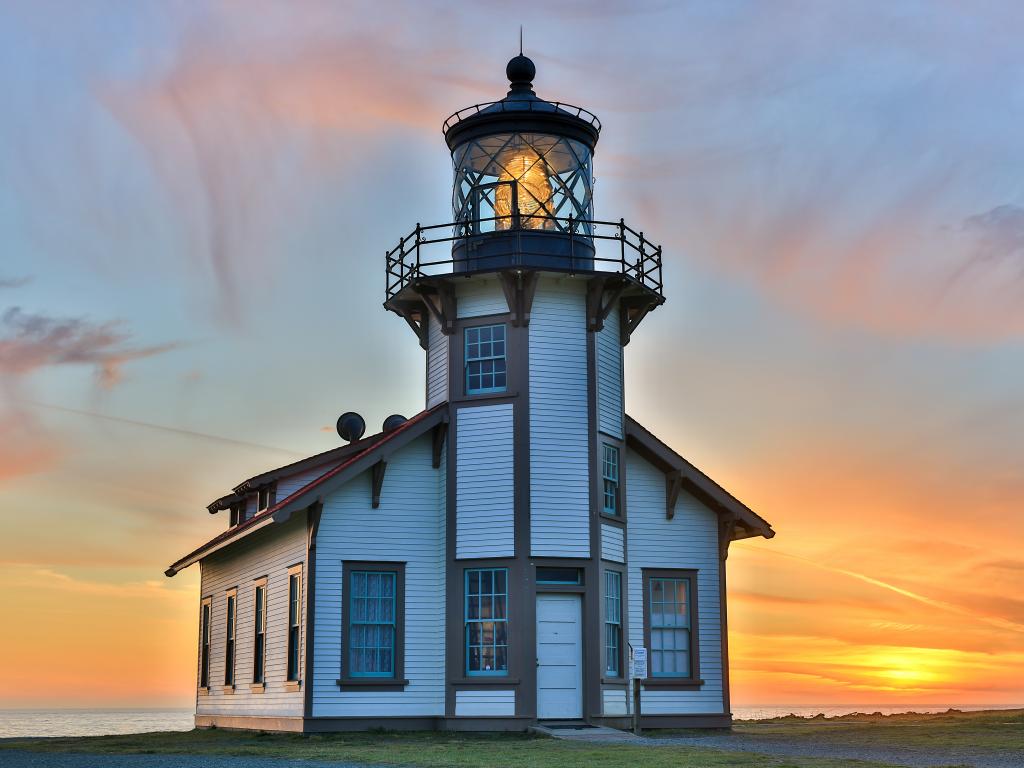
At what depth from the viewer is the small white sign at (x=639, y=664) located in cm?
2512

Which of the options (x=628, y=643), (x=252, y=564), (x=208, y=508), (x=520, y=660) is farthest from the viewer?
(x=208, y=508)

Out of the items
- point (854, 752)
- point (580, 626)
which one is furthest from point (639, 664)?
point (854, 752)

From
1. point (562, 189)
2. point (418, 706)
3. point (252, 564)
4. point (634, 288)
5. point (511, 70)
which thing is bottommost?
point (418, 706)

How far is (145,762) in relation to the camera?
18.7 metres

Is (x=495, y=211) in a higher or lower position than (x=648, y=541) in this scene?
higher

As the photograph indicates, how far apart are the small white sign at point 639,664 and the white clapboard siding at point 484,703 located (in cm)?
232

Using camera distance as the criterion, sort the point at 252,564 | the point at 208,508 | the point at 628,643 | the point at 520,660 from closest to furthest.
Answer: the point at 520,660 < the point at 628,643 < the point at 252,564 < the point at 208,508

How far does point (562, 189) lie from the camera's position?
27703mm

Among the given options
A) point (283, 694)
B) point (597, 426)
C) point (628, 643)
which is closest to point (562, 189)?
point (597, 426)

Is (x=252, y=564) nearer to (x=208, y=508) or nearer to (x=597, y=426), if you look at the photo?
(x=208, y=508)

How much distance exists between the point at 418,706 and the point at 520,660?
85.5 inches

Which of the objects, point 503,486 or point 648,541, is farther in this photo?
point 648,541

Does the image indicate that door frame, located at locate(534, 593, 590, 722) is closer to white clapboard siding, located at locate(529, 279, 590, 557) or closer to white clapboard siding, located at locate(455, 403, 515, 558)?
white clapboard siding, located at locate(529, 279, 590, 557)

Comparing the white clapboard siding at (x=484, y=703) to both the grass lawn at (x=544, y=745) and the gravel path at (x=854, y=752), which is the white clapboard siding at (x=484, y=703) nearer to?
the grass lawn at (x=544, y=745)
